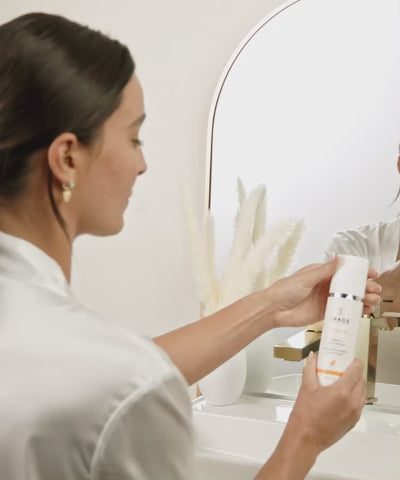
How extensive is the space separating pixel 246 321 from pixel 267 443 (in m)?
0.15

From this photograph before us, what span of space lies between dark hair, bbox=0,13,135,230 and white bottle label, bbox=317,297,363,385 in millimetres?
288

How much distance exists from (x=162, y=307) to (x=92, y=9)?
1.93 feet

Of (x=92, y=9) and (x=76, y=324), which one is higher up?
(x=92, y=9)

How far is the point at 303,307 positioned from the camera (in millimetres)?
764

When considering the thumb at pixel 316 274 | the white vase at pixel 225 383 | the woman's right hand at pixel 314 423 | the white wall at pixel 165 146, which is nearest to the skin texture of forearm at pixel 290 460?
the woman's right hand at pixel 314 423

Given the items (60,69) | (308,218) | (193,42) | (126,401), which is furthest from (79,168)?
(193,42)

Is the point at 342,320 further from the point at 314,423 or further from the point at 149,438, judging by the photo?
the point at 149,438

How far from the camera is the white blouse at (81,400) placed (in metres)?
0.40

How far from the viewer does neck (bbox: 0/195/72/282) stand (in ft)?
1.73

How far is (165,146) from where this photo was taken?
110 cm

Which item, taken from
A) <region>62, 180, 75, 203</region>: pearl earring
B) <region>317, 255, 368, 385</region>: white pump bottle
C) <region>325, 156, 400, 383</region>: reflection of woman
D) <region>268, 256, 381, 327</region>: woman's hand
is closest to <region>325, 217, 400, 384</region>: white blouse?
<region>325, 156, 400, 383</region>: reflection of woman

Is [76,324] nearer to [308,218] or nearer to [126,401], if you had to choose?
[126,401]

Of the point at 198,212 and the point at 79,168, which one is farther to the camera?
the point at 198,212

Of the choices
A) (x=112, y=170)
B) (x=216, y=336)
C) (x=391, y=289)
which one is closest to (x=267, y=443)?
(x=216, y=336)
